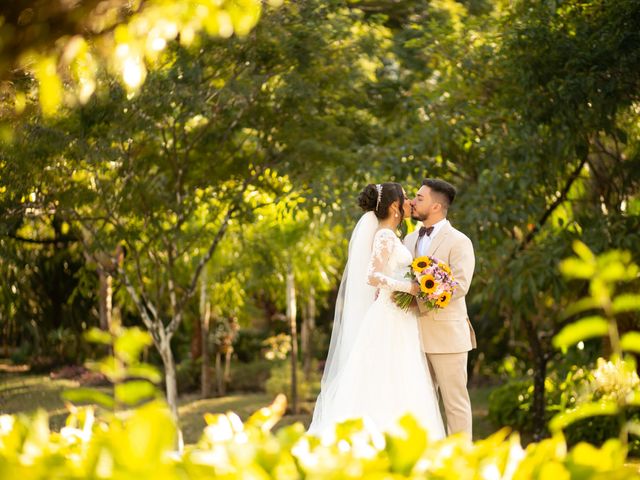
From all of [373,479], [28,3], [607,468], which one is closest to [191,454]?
[373,479]

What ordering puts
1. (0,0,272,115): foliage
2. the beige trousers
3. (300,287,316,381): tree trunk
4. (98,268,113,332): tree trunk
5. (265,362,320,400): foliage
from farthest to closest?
(98,268,113,332): tree trunk, (300,287,316,381): tree trunk, (265,362,320,400): foliage, the beige trousers, (0,0,272,115): foliage

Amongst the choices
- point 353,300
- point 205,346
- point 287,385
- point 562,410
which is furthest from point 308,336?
point 353,300

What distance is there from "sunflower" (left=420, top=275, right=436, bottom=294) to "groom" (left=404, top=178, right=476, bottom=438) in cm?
33

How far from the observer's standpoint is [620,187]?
1082cm

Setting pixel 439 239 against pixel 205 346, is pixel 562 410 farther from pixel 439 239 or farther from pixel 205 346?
pixel 205 346

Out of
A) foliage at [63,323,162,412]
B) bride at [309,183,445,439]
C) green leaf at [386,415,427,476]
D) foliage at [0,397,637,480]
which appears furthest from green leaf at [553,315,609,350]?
bride at [309,183,445,439]

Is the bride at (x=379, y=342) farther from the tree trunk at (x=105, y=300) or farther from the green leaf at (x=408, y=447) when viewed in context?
the tree trunk at (x=105, y=300)

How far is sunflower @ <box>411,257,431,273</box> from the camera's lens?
5932 mm

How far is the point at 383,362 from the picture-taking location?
6234 mm

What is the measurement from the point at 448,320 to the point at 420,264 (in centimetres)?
57

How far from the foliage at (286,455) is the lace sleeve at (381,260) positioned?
324cm

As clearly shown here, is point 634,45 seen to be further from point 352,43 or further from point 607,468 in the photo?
point 607,468

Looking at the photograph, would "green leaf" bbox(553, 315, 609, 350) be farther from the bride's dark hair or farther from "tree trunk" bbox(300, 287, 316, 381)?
"tree trunk" bbox(300, 287, 316, 381)

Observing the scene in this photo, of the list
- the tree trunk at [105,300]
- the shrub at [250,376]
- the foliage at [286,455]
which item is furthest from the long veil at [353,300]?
the tree trunk at [105,300]
